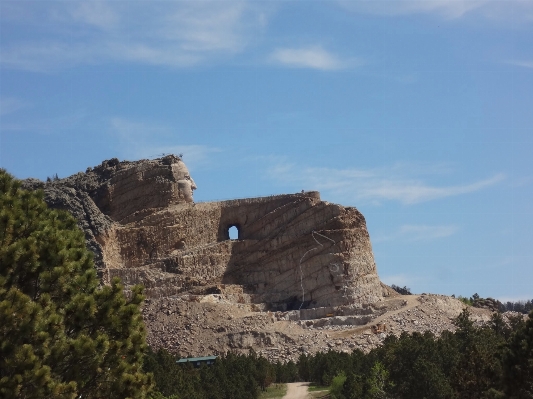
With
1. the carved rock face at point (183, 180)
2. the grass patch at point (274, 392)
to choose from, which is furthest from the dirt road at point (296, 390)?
the carved rock face at point (183, 180)

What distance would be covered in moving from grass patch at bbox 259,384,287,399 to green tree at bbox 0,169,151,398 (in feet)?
96.6

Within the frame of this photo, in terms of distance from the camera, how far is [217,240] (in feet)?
259

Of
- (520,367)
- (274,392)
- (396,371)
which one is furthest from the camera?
Result: (274,392)

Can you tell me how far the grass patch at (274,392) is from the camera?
57125 mm

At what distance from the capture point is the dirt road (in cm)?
5738

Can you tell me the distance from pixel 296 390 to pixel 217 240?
21535 mm

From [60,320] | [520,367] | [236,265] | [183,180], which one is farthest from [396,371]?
[183,180]

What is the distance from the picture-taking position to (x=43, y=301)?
26438 millimetres

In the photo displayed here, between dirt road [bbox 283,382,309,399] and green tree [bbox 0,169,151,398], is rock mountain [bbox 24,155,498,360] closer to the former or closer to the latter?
dirt road [bbox 283,382,309,399]

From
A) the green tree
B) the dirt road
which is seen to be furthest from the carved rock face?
the green tree

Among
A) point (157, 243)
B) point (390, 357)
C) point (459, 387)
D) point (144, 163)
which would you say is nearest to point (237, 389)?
point (390, 357)

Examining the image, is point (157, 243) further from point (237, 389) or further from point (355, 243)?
point (237, 389)

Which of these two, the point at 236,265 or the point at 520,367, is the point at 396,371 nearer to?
the point at 520,367

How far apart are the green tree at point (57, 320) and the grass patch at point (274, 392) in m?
29.4
